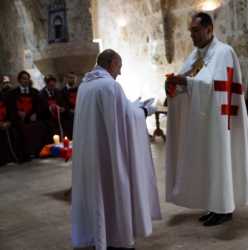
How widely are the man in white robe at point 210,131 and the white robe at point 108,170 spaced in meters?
0.76

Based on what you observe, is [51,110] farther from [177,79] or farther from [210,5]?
[177,79]

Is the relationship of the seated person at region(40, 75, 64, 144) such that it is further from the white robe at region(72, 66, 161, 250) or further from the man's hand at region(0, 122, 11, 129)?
the white robe at region(72, 66, 161, 250)

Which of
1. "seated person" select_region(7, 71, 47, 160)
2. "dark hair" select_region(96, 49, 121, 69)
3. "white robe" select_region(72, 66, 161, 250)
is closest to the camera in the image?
"white robe" select_region(72, 66, 161, 250)

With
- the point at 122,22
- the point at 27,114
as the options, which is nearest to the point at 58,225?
the point at 27,114

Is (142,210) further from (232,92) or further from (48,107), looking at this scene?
(48,107)

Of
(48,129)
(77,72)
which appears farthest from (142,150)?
(77,72)

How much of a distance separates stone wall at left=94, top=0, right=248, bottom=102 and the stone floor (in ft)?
11.7

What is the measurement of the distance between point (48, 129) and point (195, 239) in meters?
5.08

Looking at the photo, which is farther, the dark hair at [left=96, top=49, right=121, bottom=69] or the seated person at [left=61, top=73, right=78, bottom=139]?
the seated person at [left=61, top=73, right=78, bottom=139]

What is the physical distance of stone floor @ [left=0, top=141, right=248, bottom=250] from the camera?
3.37m

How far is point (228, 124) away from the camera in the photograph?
144 inches

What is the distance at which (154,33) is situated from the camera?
33.1 ft

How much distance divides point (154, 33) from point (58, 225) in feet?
22.2

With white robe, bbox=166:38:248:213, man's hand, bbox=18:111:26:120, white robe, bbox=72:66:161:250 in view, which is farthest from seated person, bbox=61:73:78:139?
white robe, bbox=72:66:161:250
